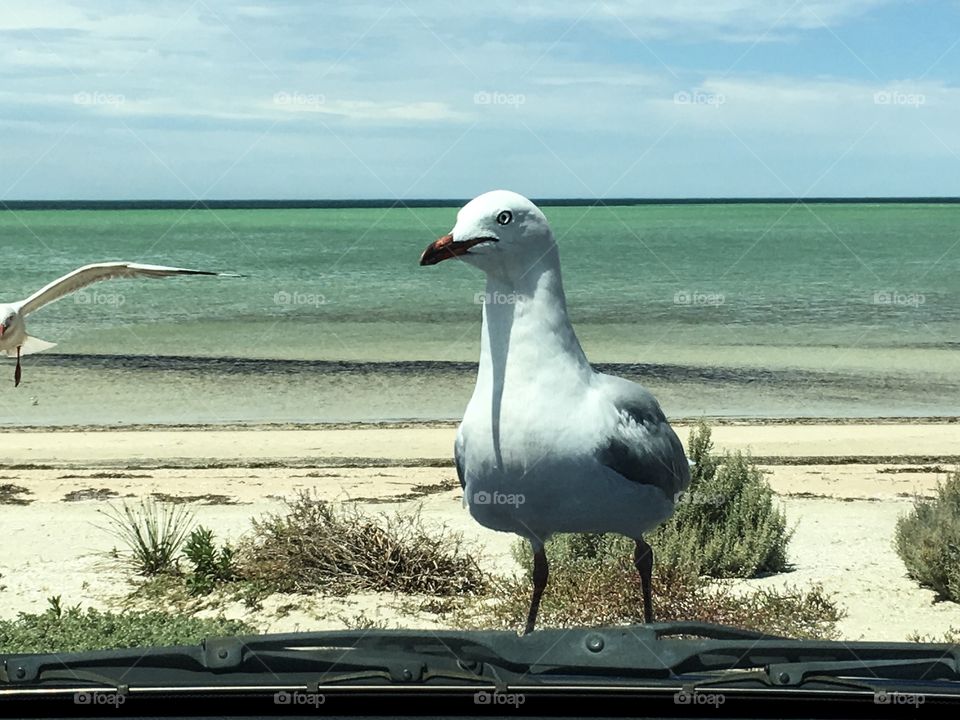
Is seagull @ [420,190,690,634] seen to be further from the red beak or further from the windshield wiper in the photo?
the windshield wiper

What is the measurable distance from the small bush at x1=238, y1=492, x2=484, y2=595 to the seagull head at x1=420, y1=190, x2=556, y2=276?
4.76 meters

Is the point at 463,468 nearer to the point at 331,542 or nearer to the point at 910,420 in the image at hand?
the point at 331,542

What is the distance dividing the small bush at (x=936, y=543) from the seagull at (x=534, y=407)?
190 inches

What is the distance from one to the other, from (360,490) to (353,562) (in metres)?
4.12

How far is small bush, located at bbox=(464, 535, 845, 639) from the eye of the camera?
7.50m

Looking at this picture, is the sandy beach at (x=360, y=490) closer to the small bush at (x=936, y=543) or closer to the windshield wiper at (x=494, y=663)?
the small bush at (x=936, y=543)

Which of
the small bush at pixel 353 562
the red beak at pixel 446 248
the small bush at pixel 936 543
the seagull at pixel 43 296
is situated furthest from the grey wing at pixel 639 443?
the small bush at pixel 936 543

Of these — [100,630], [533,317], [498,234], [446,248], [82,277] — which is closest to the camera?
[446,248]

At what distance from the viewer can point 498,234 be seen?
4012 millimetres

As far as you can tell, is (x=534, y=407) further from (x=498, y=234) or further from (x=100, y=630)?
(x=100, y=630)

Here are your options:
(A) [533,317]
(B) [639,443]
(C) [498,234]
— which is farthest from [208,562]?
(C) [498,234]

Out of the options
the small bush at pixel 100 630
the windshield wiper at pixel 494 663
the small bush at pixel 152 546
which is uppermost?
the small bush at pixel 152 546

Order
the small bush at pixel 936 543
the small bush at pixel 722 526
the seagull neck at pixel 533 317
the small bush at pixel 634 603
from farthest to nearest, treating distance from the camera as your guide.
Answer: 1. the small bush at pixel 722 526
2. the small bush at pixel 936 543
3. the small bush at pixel 634 603
4. the seagull neck at pixel 533 317

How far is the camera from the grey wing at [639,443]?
445cm
